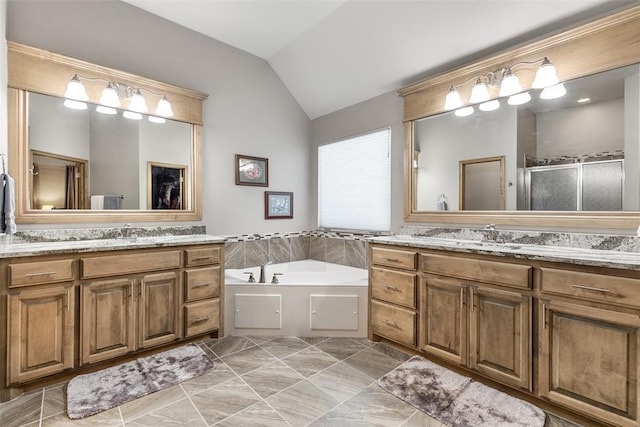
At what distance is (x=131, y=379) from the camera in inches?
Answer: 84.3

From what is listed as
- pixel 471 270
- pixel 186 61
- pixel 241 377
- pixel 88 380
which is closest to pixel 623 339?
pixel 471 270

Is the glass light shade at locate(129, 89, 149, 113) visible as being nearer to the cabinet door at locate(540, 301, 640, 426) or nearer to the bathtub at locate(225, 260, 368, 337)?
the bathtub at locate(225, 260, 368, 337)

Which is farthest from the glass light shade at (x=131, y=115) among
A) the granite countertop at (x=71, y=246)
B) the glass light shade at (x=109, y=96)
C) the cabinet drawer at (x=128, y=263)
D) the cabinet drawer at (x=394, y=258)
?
the cabinet drawer at (x=394, y=258)

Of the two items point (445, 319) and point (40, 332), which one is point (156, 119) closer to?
point (40, 332)

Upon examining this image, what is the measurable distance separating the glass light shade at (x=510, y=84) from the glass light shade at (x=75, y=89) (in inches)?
132

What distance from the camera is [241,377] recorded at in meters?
2.19

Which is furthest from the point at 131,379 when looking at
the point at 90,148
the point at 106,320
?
the point at 90,148

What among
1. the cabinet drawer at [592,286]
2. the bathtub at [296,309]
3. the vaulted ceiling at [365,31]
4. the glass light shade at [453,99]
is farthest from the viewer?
the bathtub at [296,309]

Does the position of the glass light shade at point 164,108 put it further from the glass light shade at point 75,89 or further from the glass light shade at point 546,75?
the glass light shade at point 546,75

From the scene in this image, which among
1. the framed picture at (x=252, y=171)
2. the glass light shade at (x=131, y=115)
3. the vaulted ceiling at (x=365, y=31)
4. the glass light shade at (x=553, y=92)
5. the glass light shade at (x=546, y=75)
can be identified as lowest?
the framed picture at (x=252, y=171)

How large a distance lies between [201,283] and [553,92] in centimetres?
313

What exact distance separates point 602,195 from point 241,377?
2731mm

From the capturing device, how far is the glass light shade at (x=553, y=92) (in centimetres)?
223

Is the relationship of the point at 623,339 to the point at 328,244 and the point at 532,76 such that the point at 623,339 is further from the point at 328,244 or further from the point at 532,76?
the point at 328,244
